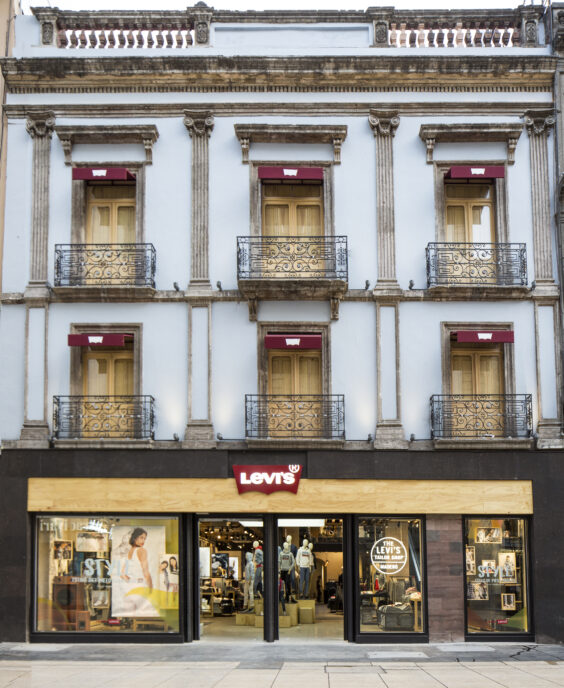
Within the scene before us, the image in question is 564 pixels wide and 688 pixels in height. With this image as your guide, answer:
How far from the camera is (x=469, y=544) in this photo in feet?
60.6

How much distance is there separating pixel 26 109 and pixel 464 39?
10380 millimetres

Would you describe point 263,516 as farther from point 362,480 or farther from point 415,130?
point 415,130

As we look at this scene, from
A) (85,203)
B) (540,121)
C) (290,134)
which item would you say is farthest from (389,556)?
(85,203)

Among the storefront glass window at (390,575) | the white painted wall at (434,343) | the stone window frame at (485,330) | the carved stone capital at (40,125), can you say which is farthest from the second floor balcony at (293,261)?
the storefront glass window at (390,575)

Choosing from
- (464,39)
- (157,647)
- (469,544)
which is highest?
(464,39)

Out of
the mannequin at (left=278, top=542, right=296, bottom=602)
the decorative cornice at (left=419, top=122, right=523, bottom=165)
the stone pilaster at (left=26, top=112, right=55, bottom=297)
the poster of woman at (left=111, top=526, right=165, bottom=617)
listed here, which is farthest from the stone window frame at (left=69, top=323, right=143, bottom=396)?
the decorative cornice at (left=419, top=122, right=523, bottom=165)

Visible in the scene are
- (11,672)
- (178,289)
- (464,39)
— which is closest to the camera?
(11,672)

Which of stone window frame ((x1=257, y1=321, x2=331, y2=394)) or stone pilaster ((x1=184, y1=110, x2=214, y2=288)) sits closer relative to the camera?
stone window frame ((x1=257, y1=321, x2=331, y2=394))

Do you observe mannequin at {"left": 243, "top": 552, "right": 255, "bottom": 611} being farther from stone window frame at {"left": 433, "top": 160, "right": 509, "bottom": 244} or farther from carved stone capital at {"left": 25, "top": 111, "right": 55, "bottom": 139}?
carved stone capital at {"left": 25, "top": 111, "right": 55, "bottom": 139}

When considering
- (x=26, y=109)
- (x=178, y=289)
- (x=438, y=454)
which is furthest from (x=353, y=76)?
(x=438, y=454)

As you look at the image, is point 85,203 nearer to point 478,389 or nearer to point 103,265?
point 103,265

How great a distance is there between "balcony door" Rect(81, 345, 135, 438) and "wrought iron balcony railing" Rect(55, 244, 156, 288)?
1554mm

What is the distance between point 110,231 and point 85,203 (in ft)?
2.85

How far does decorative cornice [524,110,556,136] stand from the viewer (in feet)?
63.4
